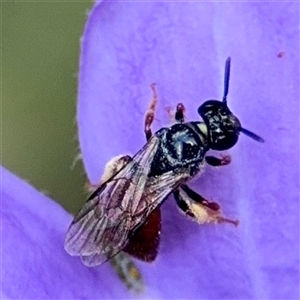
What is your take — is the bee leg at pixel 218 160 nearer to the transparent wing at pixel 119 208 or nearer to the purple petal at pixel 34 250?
the transparent wing at pixel 119 208

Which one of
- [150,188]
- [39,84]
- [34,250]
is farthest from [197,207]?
[39,84]

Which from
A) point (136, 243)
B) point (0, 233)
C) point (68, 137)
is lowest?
point (68, 137)

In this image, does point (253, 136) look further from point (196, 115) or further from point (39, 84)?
point (39, 84)

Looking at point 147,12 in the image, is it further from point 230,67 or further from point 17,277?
point 17,277

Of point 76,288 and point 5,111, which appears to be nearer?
point 76,288

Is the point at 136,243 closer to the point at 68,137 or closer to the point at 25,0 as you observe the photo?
the point at 68,137

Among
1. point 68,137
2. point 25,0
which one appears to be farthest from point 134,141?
point 25,0

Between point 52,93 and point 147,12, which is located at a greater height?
point 147,12
